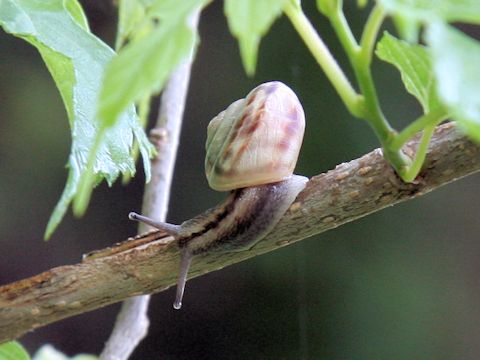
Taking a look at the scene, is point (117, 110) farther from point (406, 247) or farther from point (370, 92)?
point (406, 247)

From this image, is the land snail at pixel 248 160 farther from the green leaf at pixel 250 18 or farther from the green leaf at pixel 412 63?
the green leaf at pixel 250 18

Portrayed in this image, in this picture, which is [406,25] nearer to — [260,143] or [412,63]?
[412,63]

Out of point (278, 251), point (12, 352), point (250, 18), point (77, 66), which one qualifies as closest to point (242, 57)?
point (250, 18)

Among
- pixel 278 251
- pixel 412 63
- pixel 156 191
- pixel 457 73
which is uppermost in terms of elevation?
pixel 278 251

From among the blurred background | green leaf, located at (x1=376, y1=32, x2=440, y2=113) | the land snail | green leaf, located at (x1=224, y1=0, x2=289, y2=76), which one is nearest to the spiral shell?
the land snail

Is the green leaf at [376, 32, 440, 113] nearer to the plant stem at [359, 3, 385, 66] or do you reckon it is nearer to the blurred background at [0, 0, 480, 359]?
the plant stem at [359, 3, 385, 66]

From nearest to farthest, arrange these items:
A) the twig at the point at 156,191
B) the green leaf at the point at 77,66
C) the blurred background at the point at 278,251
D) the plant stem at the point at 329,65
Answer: the plant stem at the point at 329,65, the green leaf at the point at 77,66, the twig at the point at 156,191, the blurred background at the point at 278,251

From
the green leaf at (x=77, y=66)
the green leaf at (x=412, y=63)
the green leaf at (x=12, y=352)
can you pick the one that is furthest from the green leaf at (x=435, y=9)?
the green leaf at (x=12, y=352)
